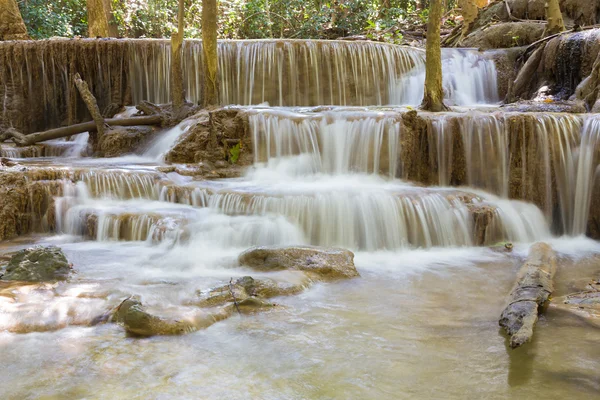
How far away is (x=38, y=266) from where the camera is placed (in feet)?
16.6

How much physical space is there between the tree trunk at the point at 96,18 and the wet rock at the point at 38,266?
12060mm

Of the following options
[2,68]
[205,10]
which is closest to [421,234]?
[205,10]

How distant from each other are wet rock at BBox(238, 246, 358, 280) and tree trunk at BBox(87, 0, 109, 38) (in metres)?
12.3

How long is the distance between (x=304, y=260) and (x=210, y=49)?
20.2ft

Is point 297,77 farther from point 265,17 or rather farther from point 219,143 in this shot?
point 265,17

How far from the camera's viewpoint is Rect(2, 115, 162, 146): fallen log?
35.7 feet

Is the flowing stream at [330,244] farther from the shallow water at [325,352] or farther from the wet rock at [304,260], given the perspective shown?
the wet rock at [304,260]

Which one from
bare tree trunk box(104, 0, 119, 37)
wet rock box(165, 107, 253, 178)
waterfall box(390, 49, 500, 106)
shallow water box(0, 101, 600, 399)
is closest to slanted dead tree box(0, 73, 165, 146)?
wet rock box(165, 107, 253, 178)

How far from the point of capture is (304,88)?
12.9 metres

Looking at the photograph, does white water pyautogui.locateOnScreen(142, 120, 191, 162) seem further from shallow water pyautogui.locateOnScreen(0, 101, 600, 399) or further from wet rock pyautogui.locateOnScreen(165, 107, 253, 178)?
shallow water pyautogui.locateOnScreen(0, 101, 600, 399)

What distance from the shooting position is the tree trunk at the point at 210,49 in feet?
34.0

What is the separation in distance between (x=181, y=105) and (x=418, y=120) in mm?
4981

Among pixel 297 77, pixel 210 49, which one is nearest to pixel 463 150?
pixel 210 49

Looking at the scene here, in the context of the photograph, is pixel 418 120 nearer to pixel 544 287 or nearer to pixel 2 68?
pixel 544 287
